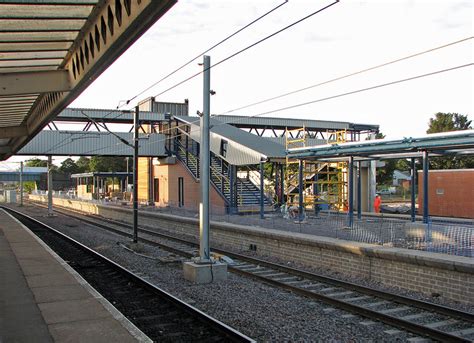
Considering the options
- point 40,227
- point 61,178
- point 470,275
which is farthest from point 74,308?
point 61,178

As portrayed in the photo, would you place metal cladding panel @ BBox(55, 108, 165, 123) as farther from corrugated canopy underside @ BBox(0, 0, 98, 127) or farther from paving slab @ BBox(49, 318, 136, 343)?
paving slab @ BBox(49, 318, 136, 343)

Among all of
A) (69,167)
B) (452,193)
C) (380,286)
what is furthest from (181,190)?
(69,167)

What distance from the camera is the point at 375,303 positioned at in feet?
34.1

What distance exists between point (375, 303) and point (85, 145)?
33.9m

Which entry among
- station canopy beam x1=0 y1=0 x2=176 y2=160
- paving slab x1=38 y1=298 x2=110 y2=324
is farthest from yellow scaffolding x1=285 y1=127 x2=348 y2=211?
paving slab x1=38 y1=298 x2=110 y2=324

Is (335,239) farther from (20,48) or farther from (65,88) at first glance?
(20,48)

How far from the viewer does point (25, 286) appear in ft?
35.2

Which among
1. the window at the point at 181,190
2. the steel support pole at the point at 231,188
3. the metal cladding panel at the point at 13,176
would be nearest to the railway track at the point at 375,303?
the steel support pole at the point at 231,188

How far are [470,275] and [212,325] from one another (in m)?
5.60

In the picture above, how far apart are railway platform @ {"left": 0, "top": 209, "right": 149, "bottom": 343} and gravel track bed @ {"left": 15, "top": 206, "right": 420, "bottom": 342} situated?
7.00ft

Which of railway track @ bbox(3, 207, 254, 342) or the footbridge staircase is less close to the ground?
the footbridge staircase

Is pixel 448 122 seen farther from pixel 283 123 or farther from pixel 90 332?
pixel 90 332

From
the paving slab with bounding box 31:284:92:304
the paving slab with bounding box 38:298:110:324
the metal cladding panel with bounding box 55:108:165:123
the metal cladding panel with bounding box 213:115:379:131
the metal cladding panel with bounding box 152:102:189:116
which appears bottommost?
the paving slab with bounding box 31:284:92:304

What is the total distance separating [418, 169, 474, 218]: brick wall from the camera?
3125cm
